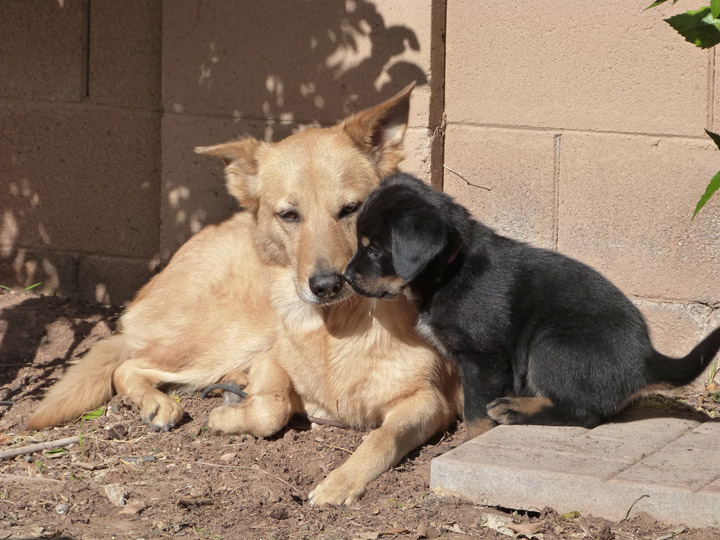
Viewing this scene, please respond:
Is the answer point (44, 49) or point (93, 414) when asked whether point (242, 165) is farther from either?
point (44, 49)

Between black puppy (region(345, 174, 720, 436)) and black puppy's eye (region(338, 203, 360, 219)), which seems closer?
black puppy (region(345, 174, 720, 436))

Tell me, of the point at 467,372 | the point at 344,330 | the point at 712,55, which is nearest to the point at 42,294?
the point at 344,330

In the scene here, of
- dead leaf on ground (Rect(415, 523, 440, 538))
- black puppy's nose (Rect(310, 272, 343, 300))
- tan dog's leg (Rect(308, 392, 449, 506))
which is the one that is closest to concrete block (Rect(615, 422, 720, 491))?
dead leaf on ground (Rect(415, 523, 440, 538))

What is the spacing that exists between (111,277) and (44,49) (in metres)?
1.60

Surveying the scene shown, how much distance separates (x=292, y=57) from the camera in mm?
5188

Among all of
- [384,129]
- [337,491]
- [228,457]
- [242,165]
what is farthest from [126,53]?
[337,491]

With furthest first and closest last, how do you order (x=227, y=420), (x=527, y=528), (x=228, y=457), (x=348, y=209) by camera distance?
(x=227, y=420) → (x=348, y=209) → (x=228, y=457) → (x=527, y=528)

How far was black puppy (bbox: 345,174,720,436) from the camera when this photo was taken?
3.74 m

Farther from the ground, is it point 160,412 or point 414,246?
point 414,246

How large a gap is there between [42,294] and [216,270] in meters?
1.69

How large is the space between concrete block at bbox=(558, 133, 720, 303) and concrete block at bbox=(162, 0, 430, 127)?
99cm

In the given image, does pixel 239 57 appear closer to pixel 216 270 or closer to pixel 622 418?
pixel 216 270

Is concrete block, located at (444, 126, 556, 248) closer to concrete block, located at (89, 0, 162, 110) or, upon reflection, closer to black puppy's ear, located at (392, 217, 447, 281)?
black puppy's ear, located at (392, 217, 447, 281)

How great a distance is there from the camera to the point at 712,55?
4.59 m
